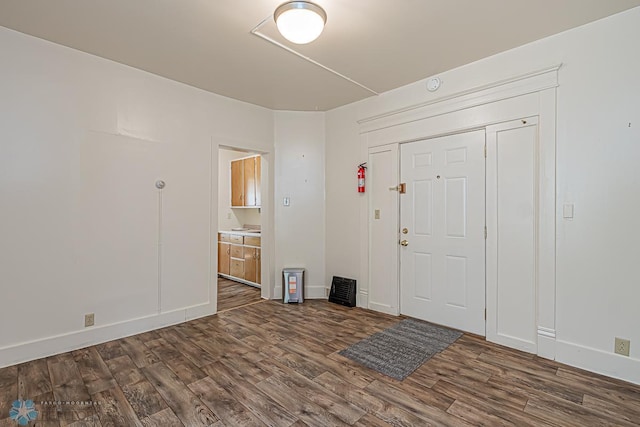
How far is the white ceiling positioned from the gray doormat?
2868 mm

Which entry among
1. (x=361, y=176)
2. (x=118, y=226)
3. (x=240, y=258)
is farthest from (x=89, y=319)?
(x=361, y=176)

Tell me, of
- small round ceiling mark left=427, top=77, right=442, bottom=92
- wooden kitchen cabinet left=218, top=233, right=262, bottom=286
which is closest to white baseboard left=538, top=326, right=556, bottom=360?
small round ceiling mark left=427, top=77, right=442, bottom=92

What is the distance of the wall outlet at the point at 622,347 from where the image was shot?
2.29 metres

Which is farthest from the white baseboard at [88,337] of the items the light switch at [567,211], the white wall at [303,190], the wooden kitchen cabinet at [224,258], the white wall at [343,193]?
the light switch at [567,211]

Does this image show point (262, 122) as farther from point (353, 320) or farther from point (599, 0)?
point (599, 0)

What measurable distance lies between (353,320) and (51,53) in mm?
4106

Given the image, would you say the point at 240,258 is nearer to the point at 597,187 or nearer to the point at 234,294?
the point at 234,294

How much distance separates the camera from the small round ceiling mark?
3333mm

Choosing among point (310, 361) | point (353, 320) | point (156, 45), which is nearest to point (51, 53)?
point (156, 45)

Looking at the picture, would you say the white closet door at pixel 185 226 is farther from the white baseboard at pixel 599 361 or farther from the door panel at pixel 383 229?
the white baseboard at pixel 599 361

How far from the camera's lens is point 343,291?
4.24 metres

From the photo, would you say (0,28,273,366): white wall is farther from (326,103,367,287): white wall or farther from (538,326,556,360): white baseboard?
(538,326,556,360): white baseboard

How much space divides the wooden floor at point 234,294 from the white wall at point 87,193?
0.50 meters

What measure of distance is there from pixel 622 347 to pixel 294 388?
101 inches
